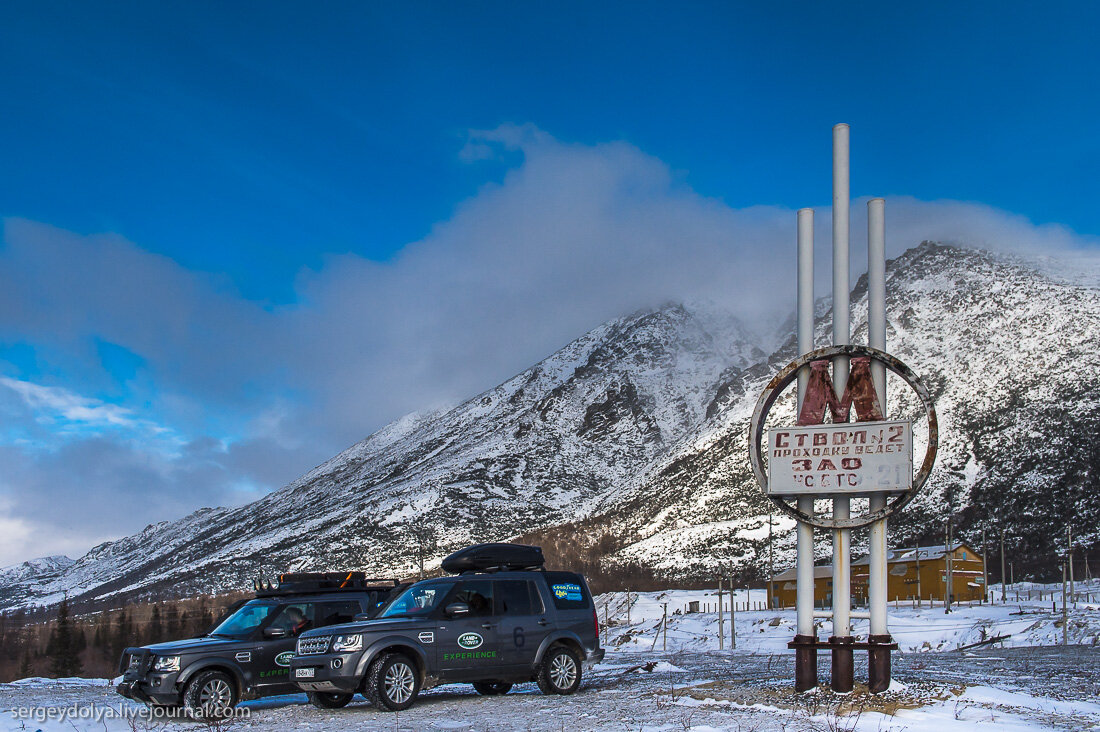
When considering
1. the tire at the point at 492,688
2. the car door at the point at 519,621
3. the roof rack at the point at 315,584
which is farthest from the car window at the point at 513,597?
A: the roof rack at the point at 315,584

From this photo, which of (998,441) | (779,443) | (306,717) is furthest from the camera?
(998,441)

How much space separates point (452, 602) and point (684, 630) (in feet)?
157

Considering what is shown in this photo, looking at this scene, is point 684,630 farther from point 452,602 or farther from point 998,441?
point 998,441

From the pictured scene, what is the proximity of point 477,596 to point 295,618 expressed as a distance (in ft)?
10.9

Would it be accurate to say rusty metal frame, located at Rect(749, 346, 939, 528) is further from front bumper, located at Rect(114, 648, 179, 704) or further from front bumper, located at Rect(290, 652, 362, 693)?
front bumper, located at Rect(114, 648, 179, 704)

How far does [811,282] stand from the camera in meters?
15.5

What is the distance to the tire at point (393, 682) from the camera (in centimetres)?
1401

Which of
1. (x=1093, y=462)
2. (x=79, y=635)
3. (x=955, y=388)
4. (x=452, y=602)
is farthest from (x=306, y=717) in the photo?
(x=955, y=388)

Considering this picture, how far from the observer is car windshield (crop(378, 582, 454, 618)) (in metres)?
15.3

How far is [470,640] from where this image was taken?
15.1 m

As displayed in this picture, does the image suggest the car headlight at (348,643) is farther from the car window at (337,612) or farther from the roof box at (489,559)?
the car window at (337,612)

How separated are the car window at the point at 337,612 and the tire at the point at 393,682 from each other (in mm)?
3059

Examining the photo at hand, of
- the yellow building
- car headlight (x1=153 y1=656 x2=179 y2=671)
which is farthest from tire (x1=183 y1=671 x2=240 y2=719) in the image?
the yellow building

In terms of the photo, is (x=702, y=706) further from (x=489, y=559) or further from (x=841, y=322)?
(x=841, y=322)
